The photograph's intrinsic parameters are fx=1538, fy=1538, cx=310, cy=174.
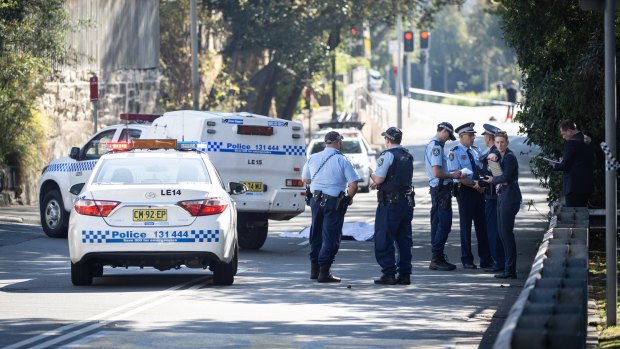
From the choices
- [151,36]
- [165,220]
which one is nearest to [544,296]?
[165,220]

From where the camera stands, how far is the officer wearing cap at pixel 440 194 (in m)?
19.2

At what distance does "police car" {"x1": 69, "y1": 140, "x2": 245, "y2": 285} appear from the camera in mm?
15992

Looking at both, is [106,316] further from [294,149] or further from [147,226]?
[294,149]

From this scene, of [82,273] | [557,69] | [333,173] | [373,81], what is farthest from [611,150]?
[373,81]

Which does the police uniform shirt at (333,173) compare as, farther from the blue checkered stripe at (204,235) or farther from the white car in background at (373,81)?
the white car in background at (373,81)

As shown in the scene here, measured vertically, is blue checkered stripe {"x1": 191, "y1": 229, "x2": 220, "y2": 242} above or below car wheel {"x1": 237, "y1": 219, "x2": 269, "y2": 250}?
above

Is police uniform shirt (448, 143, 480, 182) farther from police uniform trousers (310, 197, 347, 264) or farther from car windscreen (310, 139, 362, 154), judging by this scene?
car windscreen (310, 139, 362, 154)

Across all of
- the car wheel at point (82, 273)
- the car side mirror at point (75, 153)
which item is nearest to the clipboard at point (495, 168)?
the car wheel at point (82, 273)

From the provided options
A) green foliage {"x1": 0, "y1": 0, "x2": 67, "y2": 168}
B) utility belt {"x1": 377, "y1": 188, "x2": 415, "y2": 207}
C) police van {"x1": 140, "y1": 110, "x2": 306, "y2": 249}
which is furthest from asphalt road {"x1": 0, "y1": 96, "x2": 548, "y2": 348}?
green foliage {"x1": 0, "y1": 0, "x2": 67, "y2": 168}

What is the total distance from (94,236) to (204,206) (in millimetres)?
1201

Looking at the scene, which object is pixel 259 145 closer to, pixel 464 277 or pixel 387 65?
pixel 464 277

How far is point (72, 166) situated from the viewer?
24922mm

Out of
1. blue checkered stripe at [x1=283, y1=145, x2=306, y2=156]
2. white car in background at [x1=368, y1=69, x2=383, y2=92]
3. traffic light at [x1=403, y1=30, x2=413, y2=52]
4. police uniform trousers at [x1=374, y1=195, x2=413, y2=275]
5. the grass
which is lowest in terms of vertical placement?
the grass

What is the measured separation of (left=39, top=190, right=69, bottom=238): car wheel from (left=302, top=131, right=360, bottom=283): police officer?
8.12m
